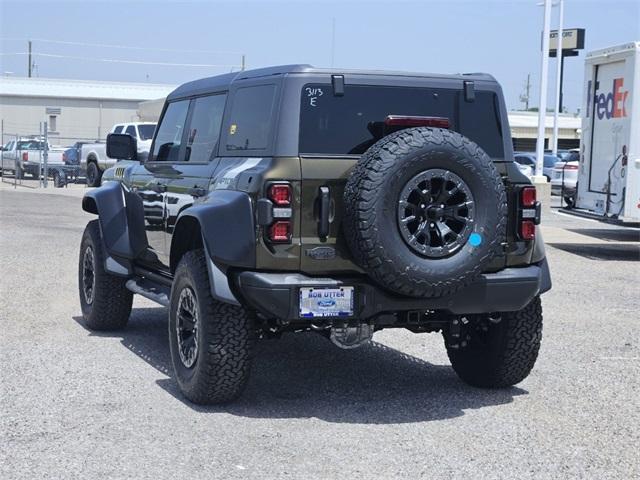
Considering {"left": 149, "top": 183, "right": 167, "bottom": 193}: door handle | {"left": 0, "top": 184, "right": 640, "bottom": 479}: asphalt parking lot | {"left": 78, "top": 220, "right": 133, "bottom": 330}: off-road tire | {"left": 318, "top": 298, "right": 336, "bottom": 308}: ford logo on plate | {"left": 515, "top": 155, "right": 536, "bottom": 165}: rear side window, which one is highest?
{"left": 515, "top": 155, "right": 536, "bottom": 165}: rear side window

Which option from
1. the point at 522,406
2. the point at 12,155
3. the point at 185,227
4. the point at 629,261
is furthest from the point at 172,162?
the point at 12,155

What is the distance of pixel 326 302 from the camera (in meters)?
6.01

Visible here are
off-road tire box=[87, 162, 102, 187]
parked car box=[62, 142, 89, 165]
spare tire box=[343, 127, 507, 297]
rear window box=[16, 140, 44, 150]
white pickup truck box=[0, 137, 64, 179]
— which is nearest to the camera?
spare tire box=[343, 127, 507, 297]

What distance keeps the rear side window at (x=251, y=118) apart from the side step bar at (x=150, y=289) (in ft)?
4.74

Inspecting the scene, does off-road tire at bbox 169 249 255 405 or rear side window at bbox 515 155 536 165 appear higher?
rear side window at bbox 515 155 536 165

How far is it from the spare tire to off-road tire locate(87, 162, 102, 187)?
2941cm

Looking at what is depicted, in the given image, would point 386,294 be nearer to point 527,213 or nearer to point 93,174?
point 527,213

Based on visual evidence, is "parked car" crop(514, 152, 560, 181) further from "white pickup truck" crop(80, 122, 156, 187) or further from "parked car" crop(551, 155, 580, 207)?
"white pickup truck" crop(80, 122, 156, 187)

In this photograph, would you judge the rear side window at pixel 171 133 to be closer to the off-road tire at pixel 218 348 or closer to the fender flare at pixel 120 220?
the fender flare at pixel 120 220

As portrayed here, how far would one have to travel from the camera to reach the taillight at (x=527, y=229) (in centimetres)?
654

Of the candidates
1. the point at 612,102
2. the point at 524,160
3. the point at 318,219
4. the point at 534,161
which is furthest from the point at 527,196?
the point at 524,160

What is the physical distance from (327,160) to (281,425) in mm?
1556

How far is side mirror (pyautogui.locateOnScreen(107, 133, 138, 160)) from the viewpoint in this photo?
27.8 ft

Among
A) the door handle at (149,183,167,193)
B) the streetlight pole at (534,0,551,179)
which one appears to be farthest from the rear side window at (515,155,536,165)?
the door handle at (149,183,167,193)
